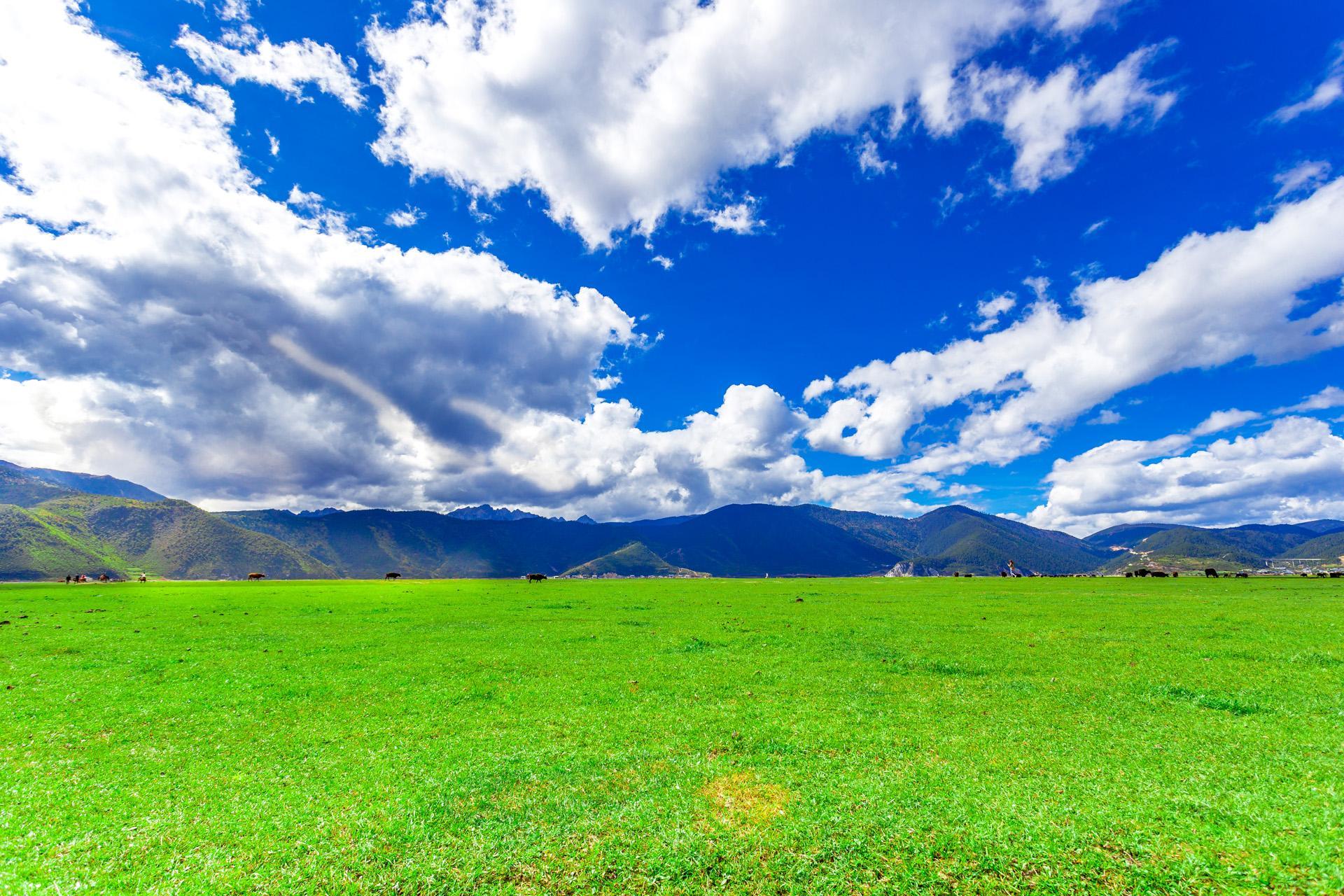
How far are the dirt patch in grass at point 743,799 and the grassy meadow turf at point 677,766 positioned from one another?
0.19ft

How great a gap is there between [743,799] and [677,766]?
1.62 meters

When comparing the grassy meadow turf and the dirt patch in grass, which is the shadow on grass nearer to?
the grassy meadow turf

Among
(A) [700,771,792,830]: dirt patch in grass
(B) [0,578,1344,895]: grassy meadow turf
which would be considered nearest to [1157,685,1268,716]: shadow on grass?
(B) [0,578,1344,895]: grassy meadow turf

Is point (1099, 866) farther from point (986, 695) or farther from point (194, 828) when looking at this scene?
point (194, 828)

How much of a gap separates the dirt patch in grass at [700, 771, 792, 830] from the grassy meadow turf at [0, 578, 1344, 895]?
0.06 meters

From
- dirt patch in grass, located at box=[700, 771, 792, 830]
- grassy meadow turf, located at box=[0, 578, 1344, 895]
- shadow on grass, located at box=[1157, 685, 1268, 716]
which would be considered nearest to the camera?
grassy meadow turf, located at box=[0, 578, 1344, 895]

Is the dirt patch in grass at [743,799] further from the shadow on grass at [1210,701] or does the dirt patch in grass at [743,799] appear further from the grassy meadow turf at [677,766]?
the shadow on grass at [1210,701]

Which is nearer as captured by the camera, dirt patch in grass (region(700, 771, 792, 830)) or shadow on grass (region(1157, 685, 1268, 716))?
dirt patch in grass (region(700, 771, 792, 830))

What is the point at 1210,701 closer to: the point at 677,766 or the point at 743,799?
the point at 743,799

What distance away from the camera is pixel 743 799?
8125 mm

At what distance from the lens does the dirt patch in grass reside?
7.50m

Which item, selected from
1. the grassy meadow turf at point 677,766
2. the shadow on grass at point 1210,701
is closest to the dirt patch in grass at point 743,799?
the grassy meadow turf at point 677,766

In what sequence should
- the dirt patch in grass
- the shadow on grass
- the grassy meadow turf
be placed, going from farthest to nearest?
1. the shadow on grass
2. the dirt patch in grass
3. the grassy meadow turf

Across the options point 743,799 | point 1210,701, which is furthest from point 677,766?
point 1210,701
